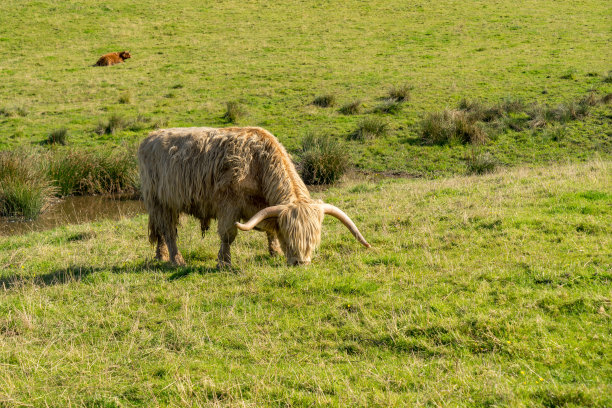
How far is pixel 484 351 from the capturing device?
4414 mm

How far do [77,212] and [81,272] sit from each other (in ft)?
24.2

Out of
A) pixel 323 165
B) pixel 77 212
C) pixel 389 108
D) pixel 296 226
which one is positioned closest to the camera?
pixel 296 226

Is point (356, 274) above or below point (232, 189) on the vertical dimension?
below

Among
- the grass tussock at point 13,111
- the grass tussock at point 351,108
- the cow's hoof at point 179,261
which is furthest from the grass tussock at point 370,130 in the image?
the grass tussock at point 13,111

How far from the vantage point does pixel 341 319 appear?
5164 millimetres

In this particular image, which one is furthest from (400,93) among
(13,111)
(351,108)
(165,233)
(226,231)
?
(226,231)

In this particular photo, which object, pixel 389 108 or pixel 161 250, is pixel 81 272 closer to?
pixel 161 250

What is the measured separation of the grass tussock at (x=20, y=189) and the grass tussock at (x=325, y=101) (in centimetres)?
1118

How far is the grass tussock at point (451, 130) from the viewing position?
17.3 m

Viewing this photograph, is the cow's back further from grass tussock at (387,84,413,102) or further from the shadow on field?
grass tussock at (387,84,413,102)

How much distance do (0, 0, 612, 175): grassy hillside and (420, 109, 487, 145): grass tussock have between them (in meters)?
0.46

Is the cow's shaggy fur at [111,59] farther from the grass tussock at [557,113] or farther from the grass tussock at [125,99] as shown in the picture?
the grass tussock at [557,113]

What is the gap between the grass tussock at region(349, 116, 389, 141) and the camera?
1842cm

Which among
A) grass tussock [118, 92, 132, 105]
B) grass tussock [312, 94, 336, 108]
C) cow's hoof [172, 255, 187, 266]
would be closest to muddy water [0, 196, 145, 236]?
cow's hoof [172, 255, 187, 266]
